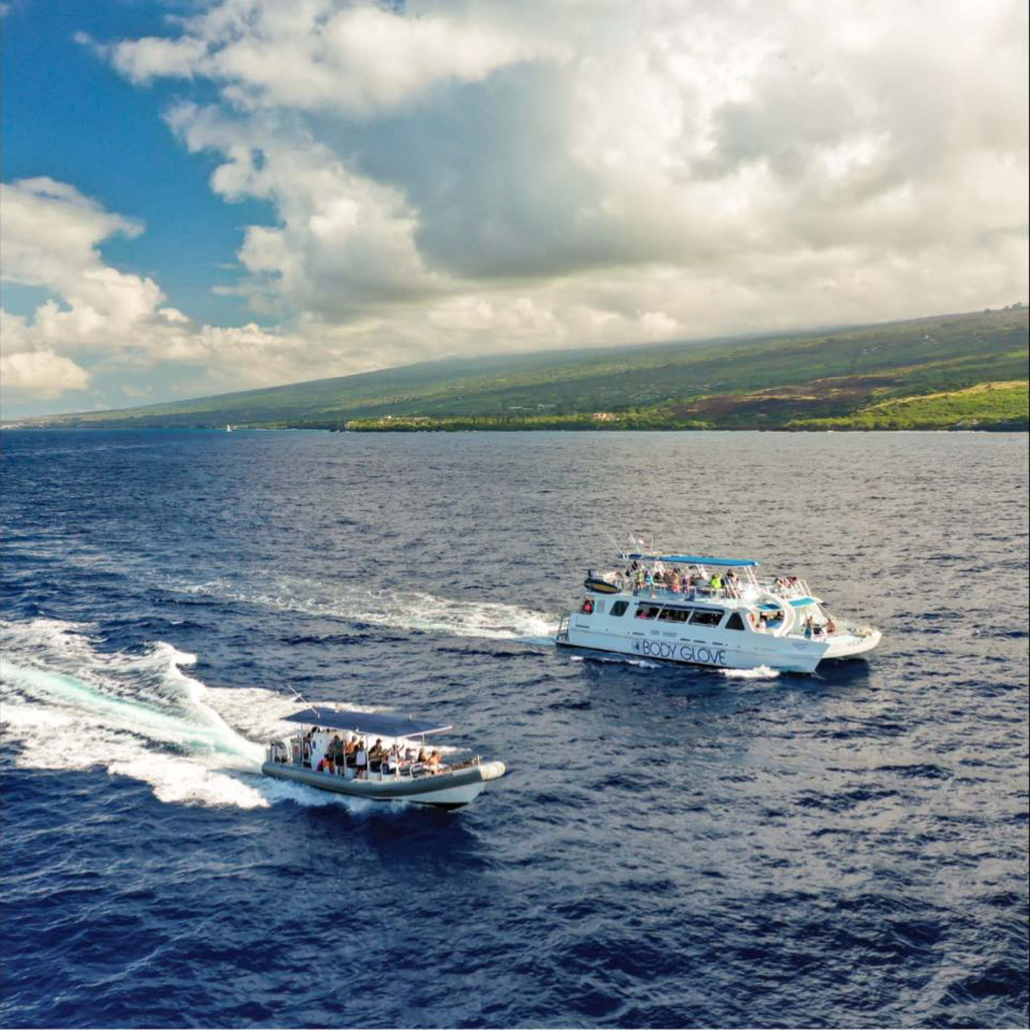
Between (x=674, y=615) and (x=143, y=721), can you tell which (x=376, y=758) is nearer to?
(x=143, y=721)

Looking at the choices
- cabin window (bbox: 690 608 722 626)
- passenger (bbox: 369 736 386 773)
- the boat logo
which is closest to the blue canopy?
cabin window (bbox: 690 608 722 626)

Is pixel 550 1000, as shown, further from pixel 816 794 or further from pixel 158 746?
pixel 158 746

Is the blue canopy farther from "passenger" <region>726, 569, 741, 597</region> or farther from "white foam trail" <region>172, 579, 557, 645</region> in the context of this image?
"white foam trail" <region>172, 579, 557, 645</region>

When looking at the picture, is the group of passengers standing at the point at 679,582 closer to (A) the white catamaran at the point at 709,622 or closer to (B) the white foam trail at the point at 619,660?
(A) the white catamaran at the point at 709,622

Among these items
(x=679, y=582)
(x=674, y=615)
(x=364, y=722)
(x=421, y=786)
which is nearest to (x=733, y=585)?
(x=679, y=582)

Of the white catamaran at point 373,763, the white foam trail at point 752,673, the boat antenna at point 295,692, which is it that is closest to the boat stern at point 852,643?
the white foam trail at point 752,673

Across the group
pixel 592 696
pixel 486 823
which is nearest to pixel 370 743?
pixel 486 823
